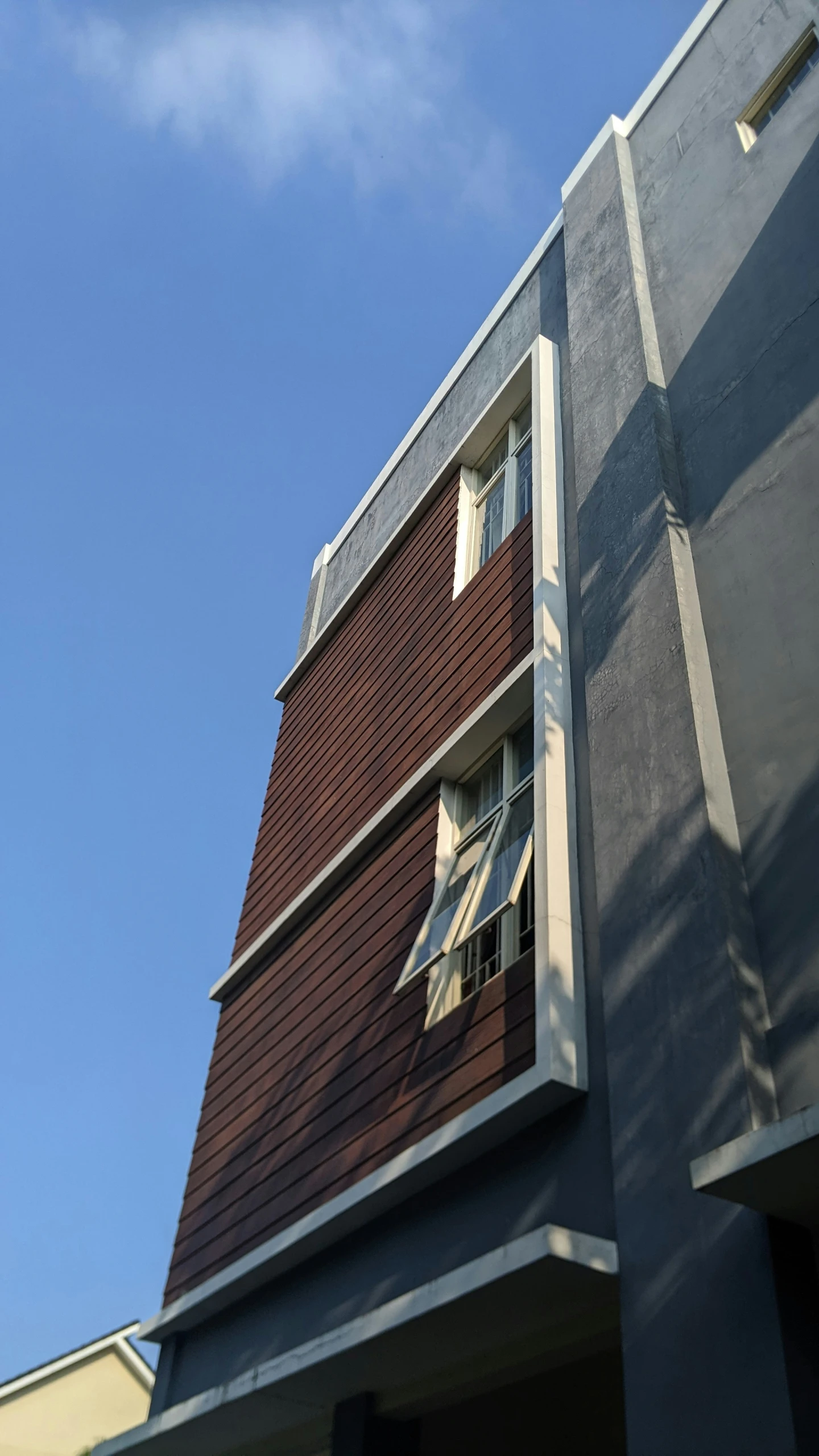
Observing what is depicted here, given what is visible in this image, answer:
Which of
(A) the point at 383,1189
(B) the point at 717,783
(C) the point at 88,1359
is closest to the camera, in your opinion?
(B) the point at 717,783

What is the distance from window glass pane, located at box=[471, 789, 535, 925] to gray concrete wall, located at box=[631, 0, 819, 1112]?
219 centimetres

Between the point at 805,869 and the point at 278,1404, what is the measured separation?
241 inches

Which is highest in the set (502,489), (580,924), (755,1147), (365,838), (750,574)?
(502,489)

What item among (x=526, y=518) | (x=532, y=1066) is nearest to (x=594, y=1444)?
(x=532, y=1066)

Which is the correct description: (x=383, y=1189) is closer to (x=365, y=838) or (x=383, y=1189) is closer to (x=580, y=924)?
(x=580, y=924)

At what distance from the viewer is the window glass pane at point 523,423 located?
1493 cm

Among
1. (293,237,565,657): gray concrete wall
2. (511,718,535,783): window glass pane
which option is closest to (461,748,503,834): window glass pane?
(511,718,535,783): window glass pane

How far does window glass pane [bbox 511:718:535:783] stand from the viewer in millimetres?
11078

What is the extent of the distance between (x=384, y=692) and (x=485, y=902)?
4.83 m

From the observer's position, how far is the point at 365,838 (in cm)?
1252

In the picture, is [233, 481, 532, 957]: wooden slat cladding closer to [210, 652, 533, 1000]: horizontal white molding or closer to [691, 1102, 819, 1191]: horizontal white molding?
[210, 652, 533, 1000]: horizontal white molding

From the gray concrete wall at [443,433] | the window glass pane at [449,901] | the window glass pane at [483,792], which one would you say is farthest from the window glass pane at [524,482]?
the window glass pane at [449,901]

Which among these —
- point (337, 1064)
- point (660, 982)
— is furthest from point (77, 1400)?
point (660, 982)

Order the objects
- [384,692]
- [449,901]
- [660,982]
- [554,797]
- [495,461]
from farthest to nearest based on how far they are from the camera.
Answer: [495,461] → [384,692] → [449,901] → [554,797] → [660,982]
